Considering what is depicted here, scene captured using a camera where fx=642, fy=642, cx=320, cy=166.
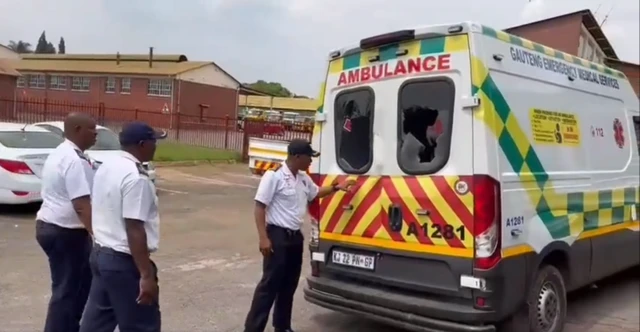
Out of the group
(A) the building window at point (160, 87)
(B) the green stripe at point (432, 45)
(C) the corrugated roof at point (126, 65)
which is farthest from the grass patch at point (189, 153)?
(A) the building window at point (160, 87)

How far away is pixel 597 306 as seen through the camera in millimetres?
6469

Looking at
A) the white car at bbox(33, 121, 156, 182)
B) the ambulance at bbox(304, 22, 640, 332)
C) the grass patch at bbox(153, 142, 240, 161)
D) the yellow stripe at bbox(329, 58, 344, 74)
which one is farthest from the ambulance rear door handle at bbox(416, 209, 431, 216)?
the grass patch at bbox(153, 142, 240, 161)

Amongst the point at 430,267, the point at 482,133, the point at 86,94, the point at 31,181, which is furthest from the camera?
the point at 86,94

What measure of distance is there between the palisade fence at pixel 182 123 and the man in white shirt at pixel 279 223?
15.1m

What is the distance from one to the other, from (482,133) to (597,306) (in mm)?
3289

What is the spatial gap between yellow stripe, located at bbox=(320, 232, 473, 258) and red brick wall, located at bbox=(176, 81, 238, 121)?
119 ft

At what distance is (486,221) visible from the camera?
4203mm

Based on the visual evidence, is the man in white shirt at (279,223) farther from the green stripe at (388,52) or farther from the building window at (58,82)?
the building window at (58,82)

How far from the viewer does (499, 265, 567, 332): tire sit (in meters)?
4.55

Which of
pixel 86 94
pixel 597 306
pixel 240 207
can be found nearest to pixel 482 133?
pixel 597 306

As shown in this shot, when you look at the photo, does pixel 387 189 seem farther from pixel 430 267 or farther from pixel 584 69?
→ pixel 584 69

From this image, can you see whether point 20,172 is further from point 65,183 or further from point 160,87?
point 160,87

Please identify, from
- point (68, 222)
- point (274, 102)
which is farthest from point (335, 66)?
point (274, 102)

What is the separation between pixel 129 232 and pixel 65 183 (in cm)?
106
